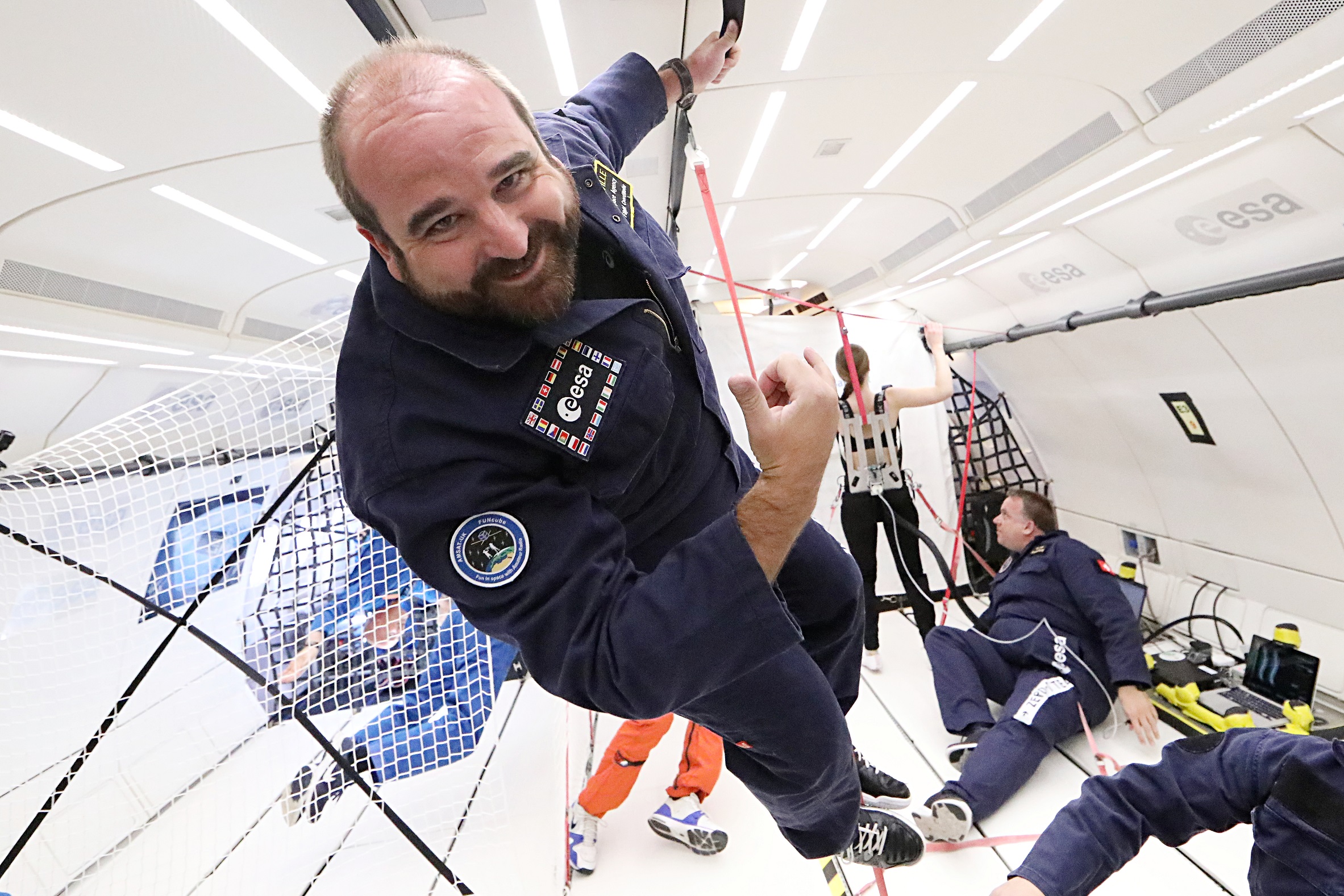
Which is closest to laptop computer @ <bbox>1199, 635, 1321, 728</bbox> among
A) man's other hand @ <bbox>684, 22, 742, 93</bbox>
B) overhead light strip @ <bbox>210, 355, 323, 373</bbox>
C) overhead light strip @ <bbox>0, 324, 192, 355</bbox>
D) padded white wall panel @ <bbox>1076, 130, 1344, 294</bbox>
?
padded white wall panel @ <bbox>1076, 130, 1344, 294</bbox>

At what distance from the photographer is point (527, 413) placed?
99 cm

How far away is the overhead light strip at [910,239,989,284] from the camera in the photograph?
153 inches

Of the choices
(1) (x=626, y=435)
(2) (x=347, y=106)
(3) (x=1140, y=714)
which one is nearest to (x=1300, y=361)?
(3) (x=1140, y=714)

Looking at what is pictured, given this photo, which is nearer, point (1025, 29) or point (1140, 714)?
point (1025, 29)

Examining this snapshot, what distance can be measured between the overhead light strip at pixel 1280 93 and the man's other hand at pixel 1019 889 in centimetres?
255

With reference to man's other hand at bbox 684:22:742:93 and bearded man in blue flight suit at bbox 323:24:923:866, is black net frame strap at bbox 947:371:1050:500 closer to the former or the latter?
man's other hand at bbox 684:22:742:93

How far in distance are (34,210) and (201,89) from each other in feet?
2.10

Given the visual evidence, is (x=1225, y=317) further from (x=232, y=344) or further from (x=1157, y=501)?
(x=232, y=344)

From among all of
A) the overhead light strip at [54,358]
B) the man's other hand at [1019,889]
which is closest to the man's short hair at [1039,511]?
the man's other hand at [1019,889]

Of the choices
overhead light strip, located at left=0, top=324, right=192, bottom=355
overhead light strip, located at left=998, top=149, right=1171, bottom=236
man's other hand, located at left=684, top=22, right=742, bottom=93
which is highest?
overhead light strip, located at left=0, top=324, right=192, bottom=355

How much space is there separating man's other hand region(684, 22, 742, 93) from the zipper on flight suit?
90 cm

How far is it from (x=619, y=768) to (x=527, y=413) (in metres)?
2.25

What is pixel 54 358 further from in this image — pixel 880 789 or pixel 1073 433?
pixel 1073 433

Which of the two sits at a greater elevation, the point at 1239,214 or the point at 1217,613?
the point at 1239,214
